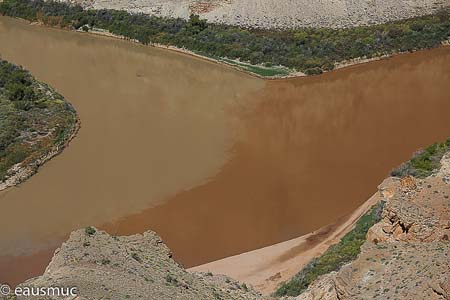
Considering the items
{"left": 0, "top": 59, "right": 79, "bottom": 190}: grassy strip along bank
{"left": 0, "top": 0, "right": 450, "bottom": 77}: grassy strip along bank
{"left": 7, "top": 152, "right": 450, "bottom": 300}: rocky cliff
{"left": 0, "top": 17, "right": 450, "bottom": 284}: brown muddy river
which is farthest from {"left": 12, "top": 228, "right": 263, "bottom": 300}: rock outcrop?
{"left": 0, "top": 0, "right": 450, "bottom": 77}: grassy strip along bank

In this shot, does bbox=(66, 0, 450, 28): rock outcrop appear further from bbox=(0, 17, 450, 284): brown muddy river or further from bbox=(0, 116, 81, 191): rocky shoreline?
bbox=(0, 116, 81, 191): rocky shoreline

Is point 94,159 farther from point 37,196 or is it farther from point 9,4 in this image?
point 9,4

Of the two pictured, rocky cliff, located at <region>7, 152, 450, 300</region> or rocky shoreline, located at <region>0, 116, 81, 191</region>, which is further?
rocky shoreline, located at <region>0, 116, 81, 191</region>

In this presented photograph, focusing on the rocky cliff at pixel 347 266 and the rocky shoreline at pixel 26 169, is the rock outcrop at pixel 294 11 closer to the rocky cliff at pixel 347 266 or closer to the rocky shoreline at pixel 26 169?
the rocky shoreline at pixel 26 169

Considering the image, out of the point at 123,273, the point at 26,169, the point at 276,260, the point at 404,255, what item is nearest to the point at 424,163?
the point at 276,260

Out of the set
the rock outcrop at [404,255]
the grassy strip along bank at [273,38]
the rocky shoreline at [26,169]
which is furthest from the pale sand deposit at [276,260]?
the grassy strip along bank at [273,38]

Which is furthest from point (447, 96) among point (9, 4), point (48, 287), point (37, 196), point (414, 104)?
point (9, 4)
